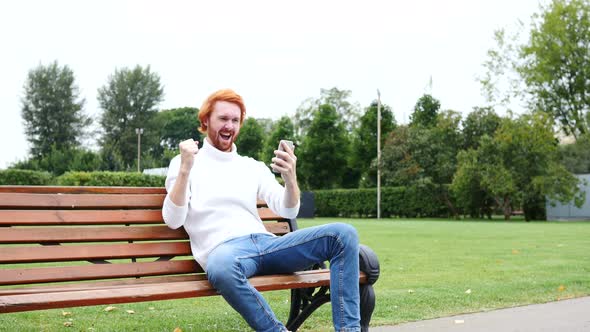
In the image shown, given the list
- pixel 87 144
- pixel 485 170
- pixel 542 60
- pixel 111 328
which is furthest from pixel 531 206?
pixel 87 144

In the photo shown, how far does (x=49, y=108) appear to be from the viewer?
68.3m

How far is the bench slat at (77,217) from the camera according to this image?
3.72 metres

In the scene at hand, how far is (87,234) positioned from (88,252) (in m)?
0.11

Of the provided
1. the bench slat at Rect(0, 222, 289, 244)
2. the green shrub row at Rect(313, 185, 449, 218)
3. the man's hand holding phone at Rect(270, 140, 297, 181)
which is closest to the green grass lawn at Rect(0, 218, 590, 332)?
the bench slat at Rect(0, 222, 289, 244)

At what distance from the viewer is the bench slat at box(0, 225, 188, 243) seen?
368 cm

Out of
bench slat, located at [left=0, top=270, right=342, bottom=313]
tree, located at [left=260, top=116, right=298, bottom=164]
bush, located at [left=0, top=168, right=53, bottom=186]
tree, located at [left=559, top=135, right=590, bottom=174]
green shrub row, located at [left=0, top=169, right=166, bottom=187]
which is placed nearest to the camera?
bench slat, located at [left=0, top=270, right=342, bottom=313]

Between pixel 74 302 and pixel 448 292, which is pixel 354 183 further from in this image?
pixel 74 302

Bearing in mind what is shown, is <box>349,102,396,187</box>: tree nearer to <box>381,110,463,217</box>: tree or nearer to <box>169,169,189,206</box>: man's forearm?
<box>381,110,463,217</box>: tree

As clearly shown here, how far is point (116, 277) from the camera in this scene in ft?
12.7

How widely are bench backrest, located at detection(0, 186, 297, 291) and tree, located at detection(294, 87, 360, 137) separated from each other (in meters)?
63.3

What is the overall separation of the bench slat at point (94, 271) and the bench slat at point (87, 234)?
0.51 feet

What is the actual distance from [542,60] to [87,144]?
45.4 meters

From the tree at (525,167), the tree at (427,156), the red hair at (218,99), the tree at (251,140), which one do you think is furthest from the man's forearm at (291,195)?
the tree at (251,140)

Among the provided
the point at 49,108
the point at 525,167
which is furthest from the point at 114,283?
the point at 49,108
